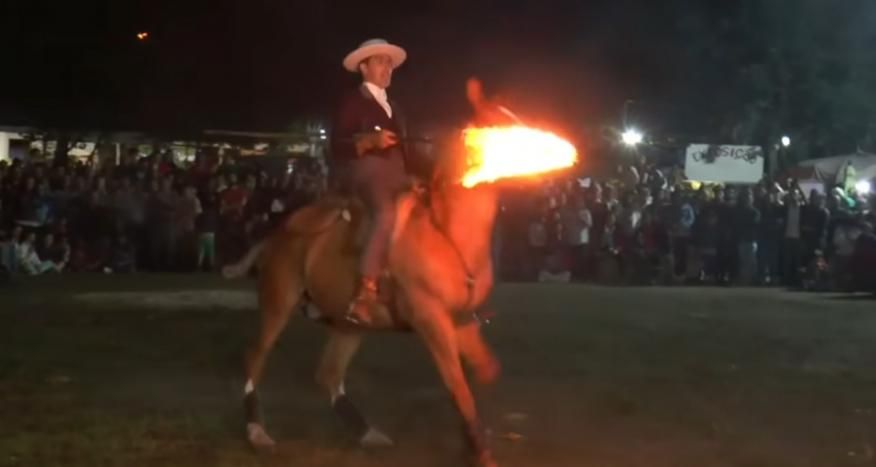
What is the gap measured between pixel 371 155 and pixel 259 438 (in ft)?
6.67

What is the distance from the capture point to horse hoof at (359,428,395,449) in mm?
9180

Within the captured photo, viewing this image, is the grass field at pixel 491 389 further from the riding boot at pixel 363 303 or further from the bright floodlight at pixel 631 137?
the bright floodlight at pixel 631 137

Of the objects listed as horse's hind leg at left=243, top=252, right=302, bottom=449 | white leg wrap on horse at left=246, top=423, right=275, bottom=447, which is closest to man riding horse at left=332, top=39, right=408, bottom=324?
horse's hind leg at left=243, top=252, right=302, bottom=449

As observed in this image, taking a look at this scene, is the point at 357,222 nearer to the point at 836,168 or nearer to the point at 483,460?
the point at 483,460

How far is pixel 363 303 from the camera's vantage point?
9109 mm

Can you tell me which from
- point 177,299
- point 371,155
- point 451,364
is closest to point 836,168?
point 177,299

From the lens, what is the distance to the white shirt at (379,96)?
920 centimetres

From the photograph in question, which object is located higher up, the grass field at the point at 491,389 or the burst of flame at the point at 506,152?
the burst of flame at the point at 506,152

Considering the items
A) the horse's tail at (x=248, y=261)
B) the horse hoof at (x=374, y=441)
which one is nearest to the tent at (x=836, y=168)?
the horse's tail at (x=248, y=261)

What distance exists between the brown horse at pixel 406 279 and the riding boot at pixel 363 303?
65 mm

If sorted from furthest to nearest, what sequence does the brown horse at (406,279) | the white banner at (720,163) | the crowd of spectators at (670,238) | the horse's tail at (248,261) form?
1. the white banner at (720,163)
2. the crowd of spectators at (670,238)
3. the horse's tail at (248,261)
4. the brown horse at (406,279)

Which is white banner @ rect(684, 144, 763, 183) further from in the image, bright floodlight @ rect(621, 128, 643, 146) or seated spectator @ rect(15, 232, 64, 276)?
seated spectator @ rect(15, 232, 64, 276)

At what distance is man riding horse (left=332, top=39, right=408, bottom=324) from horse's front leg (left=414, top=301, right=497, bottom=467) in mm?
460

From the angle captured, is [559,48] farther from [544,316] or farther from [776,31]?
[544,316]
